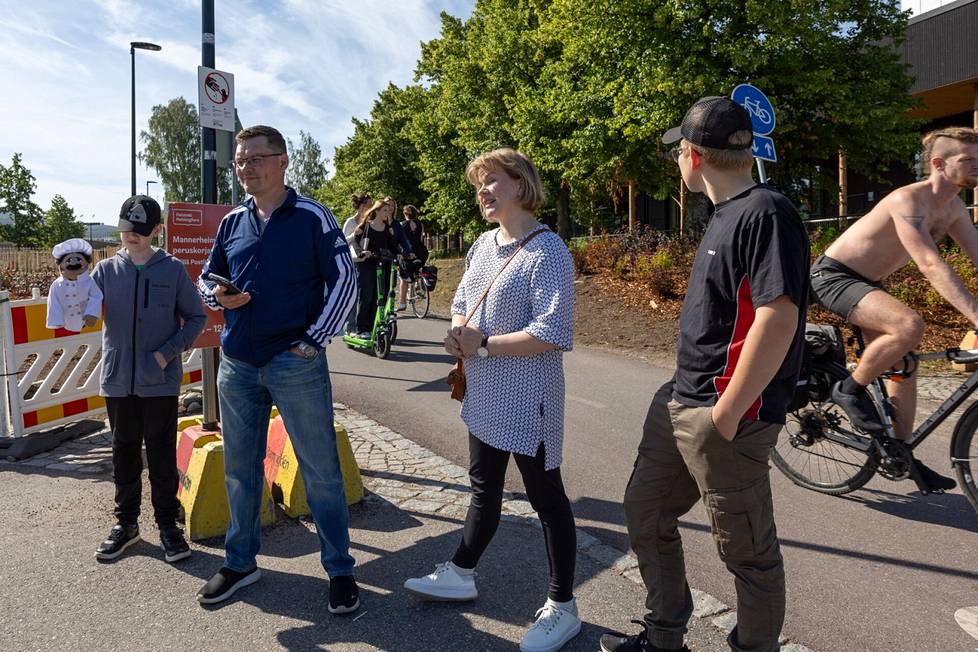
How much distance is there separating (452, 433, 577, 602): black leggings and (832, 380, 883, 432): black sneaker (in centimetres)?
217

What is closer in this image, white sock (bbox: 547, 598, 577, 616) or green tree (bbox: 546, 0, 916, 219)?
white sock (bbox: 547, 598, 577, 616)

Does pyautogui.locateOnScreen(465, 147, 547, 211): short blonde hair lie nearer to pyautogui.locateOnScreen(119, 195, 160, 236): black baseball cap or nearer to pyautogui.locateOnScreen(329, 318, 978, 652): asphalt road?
pyautogui.locateOnScreen(329, 318, 978, 652): asphalt road

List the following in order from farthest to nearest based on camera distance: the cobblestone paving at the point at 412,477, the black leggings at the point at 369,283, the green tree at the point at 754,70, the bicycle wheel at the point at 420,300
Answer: the green tree at the point at 754,70, the bicycle wheel at the point at 420,300, the black leggings at the point at 369,283, the cobblestone paving at the point at 412,477

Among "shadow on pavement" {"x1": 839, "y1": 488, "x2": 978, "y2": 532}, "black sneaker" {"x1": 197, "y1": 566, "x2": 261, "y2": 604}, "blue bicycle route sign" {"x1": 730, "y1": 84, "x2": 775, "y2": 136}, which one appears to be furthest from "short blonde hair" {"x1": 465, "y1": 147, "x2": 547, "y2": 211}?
"blue bicycle route sign" {"x1": 730, "y1": 84, "x2": 775, "y2": 136}

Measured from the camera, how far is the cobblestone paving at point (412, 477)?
3482 millimetres

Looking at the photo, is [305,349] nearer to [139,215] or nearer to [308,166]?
[139,215]

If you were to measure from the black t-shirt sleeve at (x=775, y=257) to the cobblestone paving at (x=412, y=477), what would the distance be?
1.57 m

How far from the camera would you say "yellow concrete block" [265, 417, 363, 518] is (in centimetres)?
418

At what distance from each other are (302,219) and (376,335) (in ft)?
22.4

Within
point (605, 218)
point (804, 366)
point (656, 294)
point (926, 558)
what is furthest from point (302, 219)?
point (605, 218)

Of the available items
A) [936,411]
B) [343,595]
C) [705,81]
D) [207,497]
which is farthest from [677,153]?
[705,81]

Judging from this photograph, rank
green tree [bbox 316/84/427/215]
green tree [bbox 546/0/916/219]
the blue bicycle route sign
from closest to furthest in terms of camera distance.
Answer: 1. the blue bicycle route sign
2. green tree [bbox 546/0/916/219]
3. green tree [bbox 316/84/427/215]

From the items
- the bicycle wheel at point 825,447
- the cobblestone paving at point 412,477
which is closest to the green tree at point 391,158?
the cobblestone paving at point 412,477

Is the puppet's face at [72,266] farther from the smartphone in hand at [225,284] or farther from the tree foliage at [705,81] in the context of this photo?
the tree foliage at [705,81]
